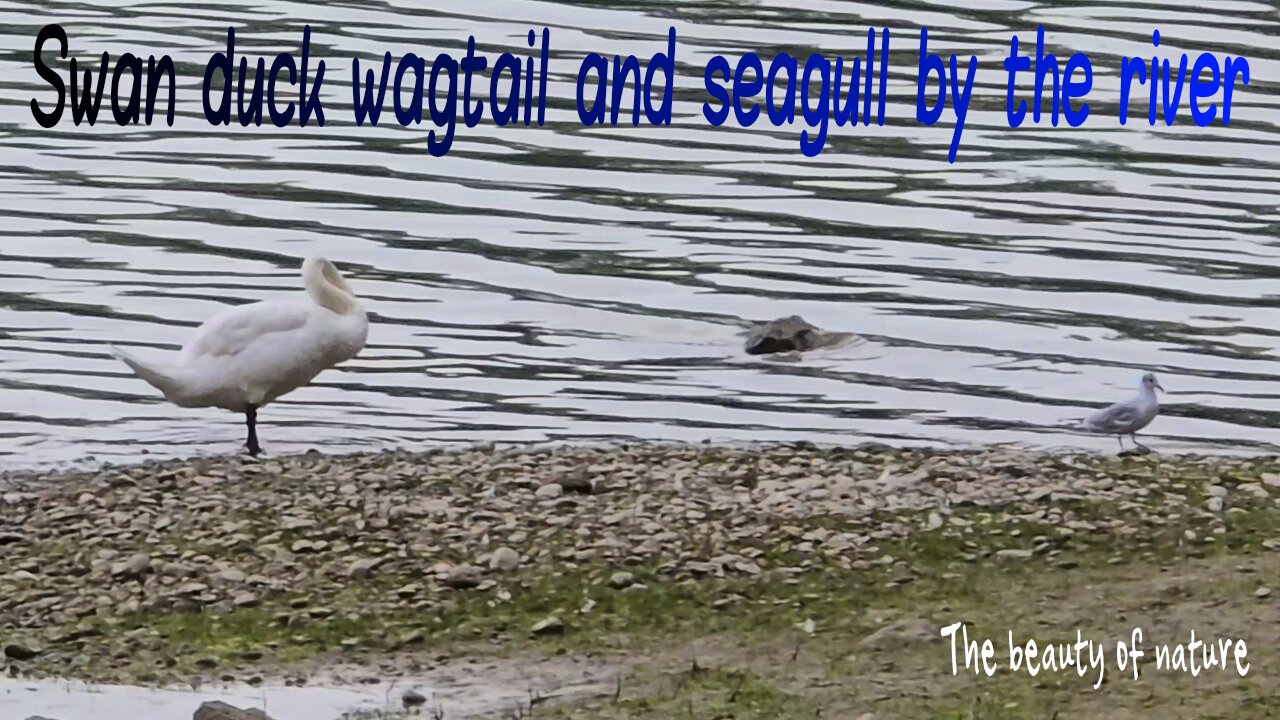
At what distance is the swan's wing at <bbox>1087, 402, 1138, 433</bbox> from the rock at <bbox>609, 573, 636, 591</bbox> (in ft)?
15.5

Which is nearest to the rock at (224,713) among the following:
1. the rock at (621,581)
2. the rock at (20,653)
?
Answer: the rock at (20,653)

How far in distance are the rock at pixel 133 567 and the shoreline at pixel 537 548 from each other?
14mm

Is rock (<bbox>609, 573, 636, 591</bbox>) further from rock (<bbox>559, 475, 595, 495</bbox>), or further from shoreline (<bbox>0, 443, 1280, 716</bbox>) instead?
rock (<bbox>559, 475, 595, 495</bbox>)

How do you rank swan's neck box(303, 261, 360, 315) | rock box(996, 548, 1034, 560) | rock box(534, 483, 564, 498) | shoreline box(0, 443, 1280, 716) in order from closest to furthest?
shoreline box(0, 443, 1280, 716) → rock box(996, 548, 1034, 560) → rock box(534, 483, 564, 498) → swan's neck box(303, 261, 360, 315)

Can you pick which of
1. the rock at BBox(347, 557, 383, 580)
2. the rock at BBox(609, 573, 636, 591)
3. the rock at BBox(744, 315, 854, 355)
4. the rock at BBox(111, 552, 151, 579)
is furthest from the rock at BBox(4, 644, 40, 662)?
the rock at BBox(744, 315, 854, 355)

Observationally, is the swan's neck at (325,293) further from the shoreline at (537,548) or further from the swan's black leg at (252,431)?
the shoreline at (537,548)

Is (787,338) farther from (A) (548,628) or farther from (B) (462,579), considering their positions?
(A) (548,628)

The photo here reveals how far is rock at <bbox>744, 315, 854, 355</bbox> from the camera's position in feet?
53.6

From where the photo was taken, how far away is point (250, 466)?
12117 mm

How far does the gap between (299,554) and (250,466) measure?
80.8 inches

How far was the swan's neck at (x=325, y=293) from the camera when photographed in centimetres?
1343

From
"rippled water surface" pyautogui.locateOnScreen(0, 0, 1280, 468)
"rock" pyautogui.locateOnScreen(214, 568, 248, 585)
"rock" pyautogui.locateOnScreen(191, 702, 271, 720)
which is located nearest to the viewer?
"rock" pyautogui.locateOnScreen(191, 702, 271, 720)

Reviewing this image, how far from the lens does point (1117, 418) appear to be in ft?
44.4

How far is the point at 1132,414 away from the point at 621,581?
15.9 feet
